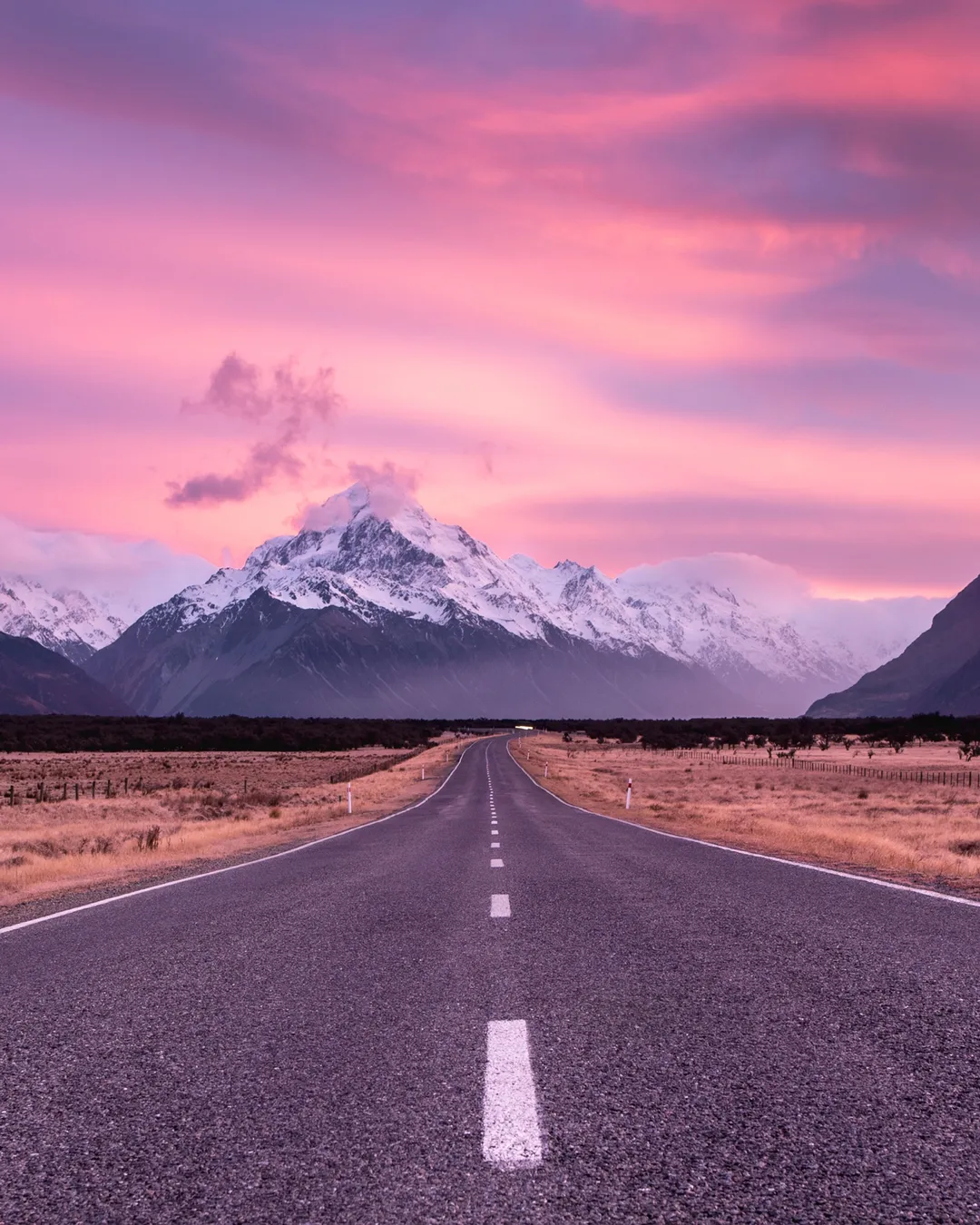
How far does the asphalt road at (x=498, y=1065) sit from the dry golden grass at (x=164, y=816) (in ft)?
26.3

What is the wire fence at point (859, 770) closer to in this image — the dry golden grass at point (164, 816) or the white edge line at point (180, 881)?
the dry golden grass at point (164, 816)

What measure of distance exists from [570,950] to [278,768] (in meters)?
75.0

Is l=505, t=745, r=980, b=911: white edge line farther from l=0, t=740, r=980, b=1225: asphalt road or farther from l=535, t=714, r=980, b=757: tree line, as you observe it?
l=535, t=714, r=980, b=757: tree line

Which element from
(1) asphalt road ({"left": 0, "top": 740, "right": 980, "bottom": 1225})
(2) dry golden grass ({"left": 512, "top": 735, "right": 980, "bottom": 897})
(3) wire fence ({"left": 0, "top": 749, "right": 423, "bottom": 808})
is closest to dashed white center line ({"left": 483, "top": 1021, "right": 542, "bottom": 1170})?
(1) asphalt road ({"left": 0, "top": 740, "right": 980, "bottom": 1225})

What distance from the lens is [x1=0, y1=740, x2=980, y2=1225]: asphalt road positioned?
3.91 m

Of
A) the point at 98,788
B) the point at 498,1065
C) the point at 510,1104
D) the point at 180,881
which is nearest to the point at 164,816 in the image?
the point at 98,788

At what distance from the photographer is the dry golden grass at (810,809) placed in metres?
17.6

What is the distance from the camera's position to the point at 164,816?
123ft

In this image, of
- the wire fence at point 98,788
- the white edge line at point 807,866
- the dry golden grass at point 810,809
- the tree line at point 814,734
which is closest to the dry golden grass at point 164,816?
the wire fence at point 98,788

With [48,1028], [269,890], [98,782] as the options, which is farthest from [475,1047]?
[98,782]

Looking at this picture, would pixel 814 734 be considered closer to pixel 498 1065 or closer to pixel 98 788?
pixel 98 788

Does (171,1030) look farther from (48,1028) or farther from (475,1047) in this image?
(475,1047)

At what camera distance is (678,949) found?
8609 mm

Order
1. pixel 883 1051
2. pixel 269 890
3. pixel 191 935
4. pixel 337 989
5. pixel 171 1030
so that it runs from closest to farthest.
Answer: pixel 883 1051 → pixel 171 1030 → pixel 337 989 → pixel 191 935 → pixel 269 890
